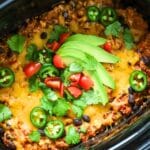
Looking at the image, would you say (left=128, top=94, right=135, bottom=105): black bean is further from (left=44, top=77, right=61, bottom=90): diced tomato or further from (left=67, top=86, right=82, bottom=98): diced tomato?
(left=44, top=77, right=61, bottom=90): diced tomato

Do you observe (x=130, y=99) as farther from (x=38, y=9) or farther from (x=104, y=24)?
(x=38, y=9)

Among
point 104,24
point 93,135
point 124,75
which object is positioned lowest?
point 93,135

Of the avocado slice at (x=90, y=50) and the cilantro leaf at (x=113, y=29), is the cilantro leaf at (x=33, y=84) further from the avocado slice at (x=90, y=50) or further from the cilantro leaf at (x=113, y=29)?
the cilantro leaf at (x=113, y=29)

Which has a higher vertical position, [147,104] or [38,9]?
[38,9]

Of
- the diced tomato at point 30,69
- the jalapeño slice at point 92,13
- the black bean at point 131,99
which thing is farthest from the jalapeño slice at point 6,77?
the black bean at point 131,99

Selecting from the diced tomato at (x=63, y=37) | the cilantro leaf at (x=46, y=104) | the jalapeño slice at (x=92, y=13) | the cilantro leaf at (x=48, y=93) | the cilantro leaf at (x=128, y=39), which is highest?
the jalapeño slice at (x=92, y=13)

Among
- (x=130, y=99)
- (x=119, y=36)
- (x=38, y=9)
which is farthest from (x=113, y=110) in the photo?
(x=38, y=9)
